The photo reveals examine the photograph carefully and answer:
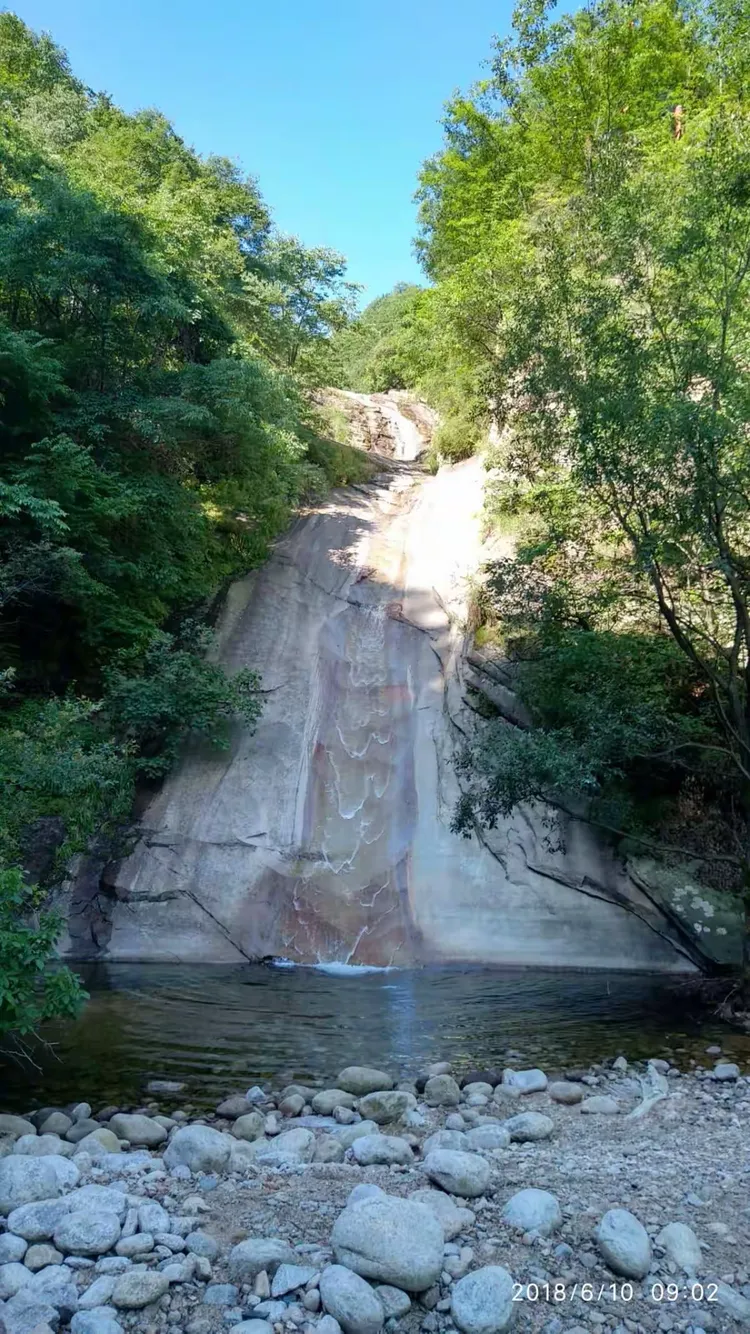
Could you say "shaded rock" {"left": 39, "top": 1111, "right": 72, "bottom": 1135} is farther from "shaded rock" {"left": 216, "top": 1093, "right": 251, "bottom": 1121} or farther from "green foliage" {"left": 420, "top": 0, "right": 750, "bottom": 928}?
"green foliage" {"left": 420, "top": 0, "right": 750, "bottom": 928}

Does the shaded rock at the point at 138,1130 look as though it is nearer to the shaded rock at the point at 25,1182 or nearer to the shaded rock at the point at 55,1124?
the shaded rock at the point at 55,1124

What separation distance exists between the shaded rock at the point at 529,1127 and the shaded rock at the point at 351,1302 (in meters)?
2.58

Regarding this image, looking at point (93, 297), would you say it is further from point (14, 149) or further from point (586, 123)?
point (586, 123)

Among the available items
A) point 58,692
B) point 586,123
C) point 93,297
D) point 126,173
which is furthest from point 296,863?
point 586,123

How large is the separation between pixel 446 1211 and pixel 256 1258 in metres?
1.09

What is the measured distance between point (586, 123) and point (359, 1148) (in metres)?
27.3

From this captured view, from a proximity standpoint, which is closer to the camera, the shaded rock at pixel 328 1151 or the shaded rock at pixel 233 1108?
the shaded rock at pixel 328 1151

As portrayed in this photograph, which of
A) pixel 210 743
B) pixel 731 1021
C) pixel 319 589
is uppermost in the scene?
pixel 319 589

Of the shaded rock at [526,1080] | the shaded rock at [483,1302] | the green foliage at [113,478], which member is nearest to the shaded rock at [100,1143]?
the shaded rock at [483,1302]

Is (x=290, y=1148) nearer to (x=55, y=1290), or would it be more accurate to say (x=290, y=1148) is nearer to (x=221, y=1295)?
(x=221, y=1295)

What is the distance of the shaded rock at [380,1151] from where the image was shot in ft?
18.4

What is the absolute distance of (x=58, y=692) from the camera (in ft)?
49.6

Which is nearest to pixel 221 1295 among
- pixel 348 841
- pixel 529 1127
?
pixel 529 1127

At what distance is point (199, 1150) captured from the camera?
215 inches
